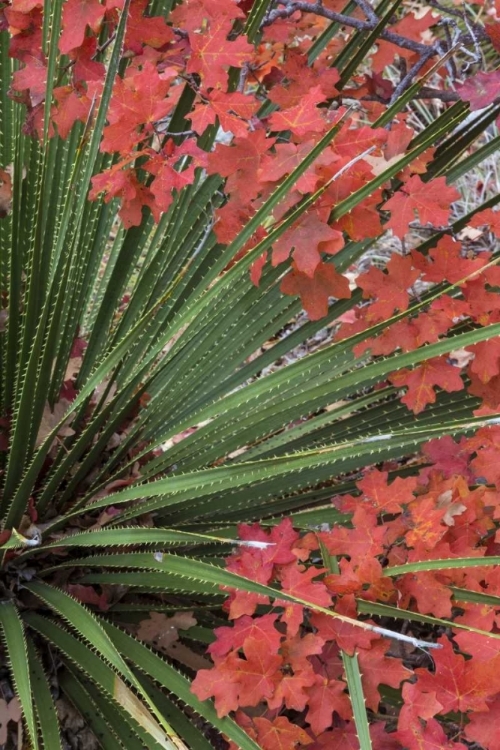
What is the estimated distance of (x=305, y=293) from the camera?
1277mm

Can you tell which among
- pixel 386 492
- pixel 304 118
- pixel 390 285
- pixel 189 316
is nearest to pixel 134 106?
pixel 304 118

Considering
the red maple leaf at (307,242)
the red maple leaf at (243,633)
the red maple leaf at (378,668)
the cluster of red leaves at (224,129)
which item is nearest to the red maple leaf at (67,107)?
the cluster of red leaves at (224,129)

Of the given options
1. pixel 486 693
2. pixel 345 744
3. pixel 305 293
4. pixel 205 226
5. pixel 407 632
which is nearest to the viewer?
pixel 486 693

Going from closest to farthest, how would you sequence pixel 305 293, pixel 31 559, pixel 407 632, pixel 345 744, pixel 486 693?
pixel 486 693 → pixel 345 744 → pixel 305 293 → pixel 31 559 → pixel 407 632

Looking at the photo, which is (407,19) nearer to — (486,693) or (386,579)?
(386,579)

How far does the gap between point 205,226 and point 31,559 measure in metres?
0.83

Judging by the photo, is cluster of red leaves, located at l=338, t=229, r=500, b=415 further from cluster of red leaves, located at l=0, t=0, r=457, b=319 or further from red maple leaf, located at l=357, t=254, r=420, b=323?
cluster of red leaves, located at l=0, t=0, r=457, b=319

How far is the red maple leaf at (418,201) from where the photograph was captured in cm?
124

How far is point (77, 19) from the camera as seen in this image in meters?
1.19

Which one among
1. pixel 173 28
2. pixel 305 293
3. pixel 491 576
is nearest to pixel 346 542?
pixel 491 576

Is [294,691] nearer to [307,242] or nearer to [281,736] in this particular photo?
[281,736]

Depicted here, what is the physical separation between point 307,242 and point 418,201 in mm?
255

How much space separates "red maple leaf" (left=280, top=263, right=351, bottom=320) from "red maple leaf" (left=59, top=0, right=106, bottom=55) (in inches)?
20.2

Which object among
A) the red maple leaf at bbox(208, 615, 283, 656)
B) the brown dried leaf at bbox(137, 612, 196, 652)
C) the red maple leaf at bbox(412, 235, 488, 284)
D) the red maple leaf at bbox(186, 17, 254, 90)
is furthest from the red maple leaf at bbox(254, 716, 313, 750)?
the red maple leaf at bbox(186, 17, 254, 90)
